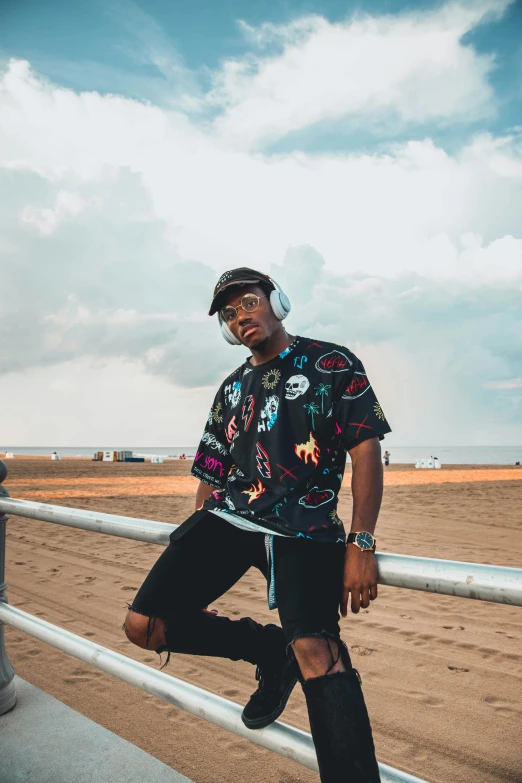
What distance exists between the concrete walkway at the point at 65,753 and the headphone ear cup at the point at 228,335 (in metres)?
1.78

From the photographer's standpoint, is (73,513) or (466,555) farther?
(466,555)

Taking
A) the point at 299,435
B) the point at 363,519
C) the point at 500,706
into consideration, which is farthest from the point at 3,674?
the point at 500,706

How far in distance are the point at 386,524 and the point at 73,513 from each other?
8.91 metres

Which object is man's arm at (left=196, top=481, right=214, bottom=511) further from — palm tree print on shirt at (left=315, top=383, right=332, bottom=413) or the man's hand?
the man's hand

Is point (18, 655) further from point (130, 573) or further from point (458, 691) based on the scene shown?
point (458, 691)

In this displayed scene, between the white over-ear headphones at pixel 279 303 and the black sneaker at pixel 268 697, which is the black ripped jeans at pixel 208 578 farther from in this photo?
the white over-ear headphones at pixel 279 303

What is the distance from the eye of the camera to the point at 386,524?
10375 mm

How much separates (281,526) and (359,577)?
0.40 m

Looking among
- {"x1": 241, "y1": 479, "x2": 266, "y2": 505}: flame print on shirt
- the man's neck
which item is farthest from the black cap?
{"x1": 241, "y1": 479, "x2": 266, "y2": 505}: flame print on shirt

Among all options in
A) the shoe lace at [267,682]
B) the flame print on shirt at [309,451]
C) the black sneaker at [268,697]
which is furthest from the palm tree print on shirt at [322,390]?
the shoe lace at [267,682]

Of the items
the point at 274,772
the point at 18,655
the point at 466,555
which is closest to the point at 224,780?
the point at 274,772

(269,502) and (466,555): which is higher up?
(269,502)

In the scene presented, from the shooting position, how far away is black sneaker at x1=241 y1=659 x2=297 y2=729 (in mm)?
1674

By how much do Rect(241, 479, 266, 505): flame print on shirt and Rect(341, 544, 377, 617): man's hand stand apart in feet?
1.46
